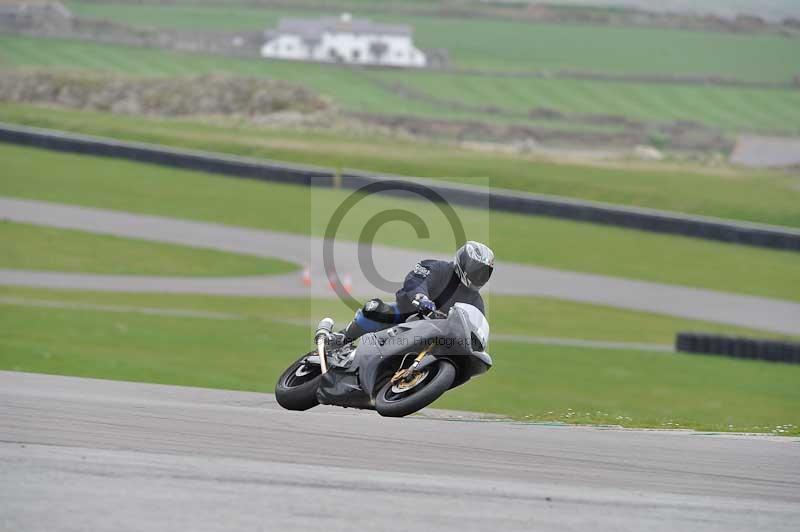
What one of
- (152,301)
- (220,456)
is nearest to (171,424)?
(220,456)

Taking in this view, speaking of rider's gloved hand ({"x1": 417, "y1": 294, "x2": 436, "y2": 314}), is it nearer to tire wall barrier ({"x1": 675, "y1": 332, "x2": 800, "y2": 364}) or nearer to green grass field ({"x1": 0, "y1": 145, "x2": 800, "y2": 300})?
tire wall barrier ({"x1": 675, "y1": 332, "x2": 800, "y2": 364})

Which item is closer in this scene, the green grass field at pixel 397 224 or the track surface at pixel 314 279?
the track surface at pixel 314 279

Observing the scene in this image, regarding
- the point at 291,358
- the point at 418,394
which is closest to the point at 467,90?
the point at 291,358

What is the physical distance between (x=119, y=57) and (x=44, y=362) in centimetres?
7335

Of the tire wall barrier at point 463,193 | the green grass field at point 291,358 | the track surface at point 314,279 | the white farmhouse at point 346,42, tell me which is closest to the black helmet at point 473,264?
the green grass field at point 291,358

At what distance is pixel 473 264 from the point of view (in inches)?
381

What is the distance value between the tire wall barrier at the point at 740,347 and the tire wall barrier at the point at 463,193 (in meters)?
11.1

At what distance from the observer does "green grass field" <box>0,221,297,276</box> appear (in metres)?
24.5

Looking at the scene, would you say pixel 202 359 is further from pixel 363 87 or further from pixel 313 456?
pixel 363 87

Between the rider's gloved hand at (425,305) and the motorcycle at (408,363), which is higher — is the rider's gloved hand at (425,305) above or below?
above

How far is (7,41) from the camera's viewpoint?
3329 inches

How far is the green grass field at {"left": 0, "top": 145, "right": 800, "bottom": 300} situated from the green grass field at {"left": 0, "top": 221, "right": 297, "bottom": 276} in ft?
11.8

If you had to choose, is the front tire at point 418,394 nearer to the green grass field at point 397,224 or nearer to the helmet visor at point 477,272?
the helmet visor at point 477,272

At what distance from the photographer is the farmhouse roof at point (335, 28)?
103 m
